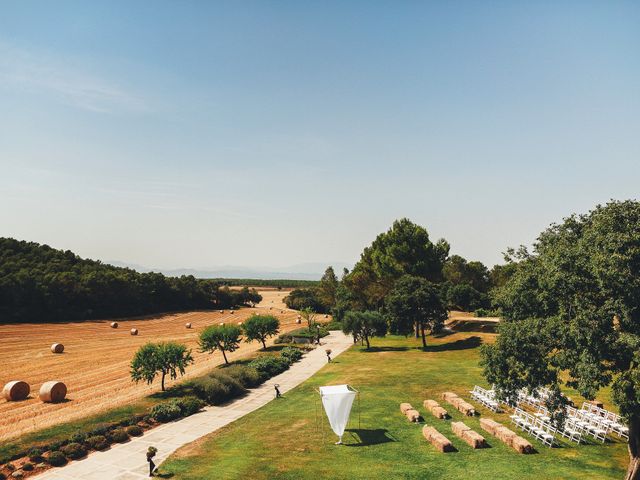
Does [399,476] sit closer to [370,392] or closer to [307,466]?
[307,466]

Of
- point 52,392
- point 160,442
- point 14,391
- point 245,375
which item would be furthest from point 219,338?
point 160,442

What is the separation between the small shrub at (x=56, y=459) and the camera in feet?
75.5

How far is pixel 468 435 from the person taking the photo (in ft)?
73.9

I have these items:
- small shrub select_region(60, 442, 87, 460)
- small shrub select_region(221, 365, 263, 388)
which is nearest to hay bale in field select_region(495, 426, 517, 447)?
small shrub select_region(60, 442, 87, 460)

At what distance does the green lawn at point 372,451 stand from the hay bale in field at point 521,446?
342mm

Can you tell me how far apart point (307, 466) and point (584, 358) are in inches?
551

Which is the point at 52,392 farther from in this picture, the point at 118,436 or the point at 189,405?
the point at 118,436

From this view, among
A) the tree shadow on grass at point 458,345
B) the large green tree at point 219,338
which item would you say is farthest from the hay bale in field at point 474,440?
the large green tree at point 219,338

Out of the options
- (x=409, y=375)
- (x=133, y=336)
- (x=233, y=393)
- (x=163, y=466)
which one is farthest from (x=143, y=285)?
(x=163, y=466)

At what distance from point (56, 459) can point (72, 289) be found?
77.7 meters

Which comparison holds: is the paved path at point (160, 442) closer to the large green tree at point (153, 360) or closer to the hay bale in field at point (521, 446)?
the large green tree at point (153, 360)

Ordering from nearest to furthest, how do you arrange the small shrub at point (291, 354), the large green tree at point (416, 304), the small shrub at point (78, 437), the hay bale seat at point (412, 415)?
the small shrub at point (78, 437) < the hay bale seat at point (412, 415) < the small shrub at point (291, 354) < the large green tree at point (416, 304)

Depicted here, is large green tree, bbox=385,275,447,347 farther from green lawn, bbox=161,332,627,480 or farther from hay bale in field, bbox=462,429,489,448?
hay bale in field, bbox=462,429,489,448

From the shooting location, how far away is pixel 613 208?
1747 centimetres
